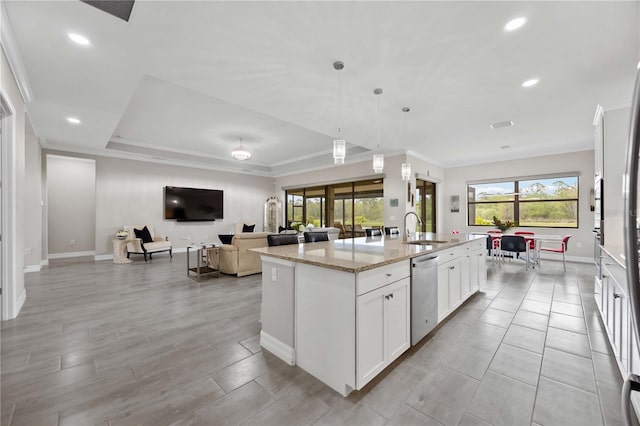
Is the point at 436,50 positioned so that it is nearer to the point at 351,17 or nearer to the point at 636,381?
the point at 351,17

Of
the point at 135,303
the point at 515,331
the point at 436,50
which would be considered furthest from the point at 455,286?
the point at 135,303

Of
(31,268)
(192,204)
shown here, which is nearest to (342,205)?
(192,204)

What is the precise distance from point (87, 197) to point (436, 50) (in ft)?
31.3

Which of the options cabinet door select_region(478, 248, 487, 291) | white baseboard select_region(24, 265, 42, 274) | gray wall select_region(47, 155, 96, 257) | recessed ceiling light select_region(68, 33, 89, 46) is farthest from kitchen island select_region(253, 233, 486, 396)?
gray wall select_region(47, 155, 96, 257)

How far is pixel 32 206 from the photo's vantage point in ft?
17.4

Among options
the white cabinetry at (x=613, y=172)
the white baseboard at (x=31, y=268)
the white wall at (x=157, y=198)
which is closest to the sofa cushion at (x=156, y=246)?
the white wall at (x=157, y=198)

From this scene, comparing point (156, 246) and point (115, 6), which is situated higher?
point (115, 6)

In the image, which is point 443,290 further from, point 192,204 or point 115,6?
point 192,204

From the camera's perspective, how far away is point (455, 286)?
10.4ft

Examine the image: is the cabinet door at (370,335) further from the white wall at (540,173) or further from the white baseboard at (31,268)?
the white wall at (540,173)

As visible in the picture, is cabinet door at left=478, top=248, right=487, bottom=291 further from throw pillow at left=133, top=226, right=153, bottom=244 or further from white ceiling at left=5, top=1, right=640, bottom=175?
throw pillow at left=133, top=226, right=153, bottom=244

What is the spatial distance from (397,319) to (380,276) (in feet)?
1.48

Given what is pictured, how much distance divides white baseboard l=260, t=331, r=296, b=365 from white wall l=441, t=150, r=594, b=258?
746 cm

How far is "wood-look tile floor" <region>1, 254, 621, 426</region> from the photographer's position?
1613mm
